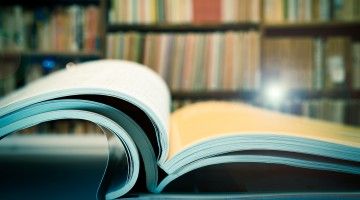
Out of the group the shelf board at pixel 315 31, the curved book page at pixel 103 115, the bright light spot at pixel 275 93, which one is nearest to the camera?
the curved book page at pixel 103 115

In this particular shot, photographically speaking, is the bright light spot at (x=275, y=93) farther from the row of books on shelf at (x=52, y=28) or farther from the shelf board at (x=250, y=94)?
the row of books on shelf at (x=52, y=28)

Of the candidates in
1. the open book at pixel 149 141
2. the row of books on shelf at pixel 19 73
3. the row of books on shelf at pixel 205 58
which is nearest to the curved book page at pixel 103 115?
the open book at pixel 149 141

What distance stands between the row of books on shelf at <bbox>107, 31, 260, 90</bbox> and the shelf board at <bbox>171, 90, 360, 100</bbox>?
3 cm

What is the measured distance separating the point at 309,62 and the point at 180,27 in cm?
56

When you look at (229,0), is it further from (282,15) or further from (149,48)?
(149,48)

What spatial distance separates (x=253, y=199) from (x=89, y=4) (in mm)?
1538

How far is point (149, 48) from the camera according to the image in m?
1.61

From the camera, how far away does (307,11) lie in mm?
1628

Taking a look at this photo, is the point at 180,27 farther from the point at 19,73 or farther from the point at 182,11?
the point at 19,73

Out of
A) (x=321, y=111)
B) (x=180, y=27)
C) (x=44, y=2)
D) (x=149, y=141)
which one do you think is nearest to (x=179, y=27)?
(x=180, y=27)

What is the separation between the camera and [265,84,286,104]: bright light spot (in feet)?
5.22

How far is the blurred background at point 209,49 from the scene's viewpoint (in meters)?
1.60

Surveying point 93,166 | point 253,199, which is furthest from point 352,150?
point 93,166

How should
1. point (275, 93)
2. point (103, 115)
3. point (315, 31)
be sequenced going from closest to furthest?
point (103, 115), point (275, 93), point (315, 31)
